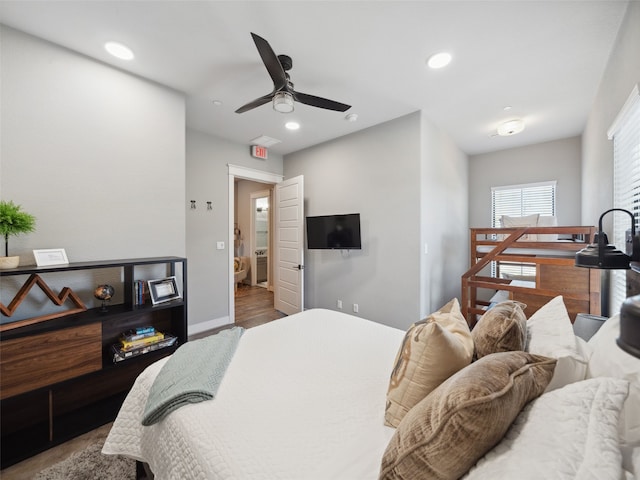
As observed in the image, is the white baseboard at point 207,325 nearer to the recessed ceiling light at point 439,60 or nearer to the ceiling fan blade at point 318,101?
the ceiling fan blade at point 318,101

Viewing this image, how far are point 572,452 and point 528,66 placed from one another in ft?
9.50

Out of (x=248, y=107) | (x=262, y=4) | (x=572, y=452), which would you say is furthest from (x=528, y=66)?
(x=572, y=452)

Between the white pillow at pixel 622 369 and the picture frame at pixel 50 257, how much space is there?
9.18 ft

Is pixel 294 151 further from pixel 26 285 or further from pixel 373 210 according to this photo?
pixel 26 285

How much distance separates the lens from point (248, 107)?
7.59ft

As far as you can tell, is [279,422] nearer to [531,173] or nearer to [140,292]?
[140,292]

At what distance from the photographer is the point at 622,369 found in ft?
2.50

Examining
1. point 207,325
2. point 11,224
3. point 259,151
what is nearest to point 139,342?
point 11,224

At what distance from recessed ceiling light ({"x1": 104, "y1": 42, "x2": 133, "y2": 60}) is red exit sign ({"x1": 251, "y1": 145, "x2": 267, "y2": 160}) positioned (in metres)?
2.11

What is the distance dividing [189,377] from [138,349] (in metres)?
1.19

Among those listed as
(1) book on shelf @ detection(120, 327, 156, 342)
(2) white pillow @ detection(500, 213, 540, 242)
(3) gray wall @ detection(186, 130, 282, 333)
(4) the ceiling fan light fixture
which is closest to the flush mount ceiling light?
(2) white pillow @ detection(500, 213, 540, 242)

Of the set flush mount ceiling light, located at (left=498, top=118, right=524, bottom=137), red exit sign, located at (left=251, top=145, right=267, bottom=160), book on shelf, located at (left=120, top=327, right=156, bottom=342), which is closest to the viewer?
book on shelf, located at (left=120, top=327, right=156, bottom=342)

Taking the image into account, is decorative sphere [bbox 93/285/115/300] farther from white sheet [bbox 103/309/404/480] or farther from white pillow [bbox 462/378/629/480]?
white pillow [bbox 462/378/629/480]

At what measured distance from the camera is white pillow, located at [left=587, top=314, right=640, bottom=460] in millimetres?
667
